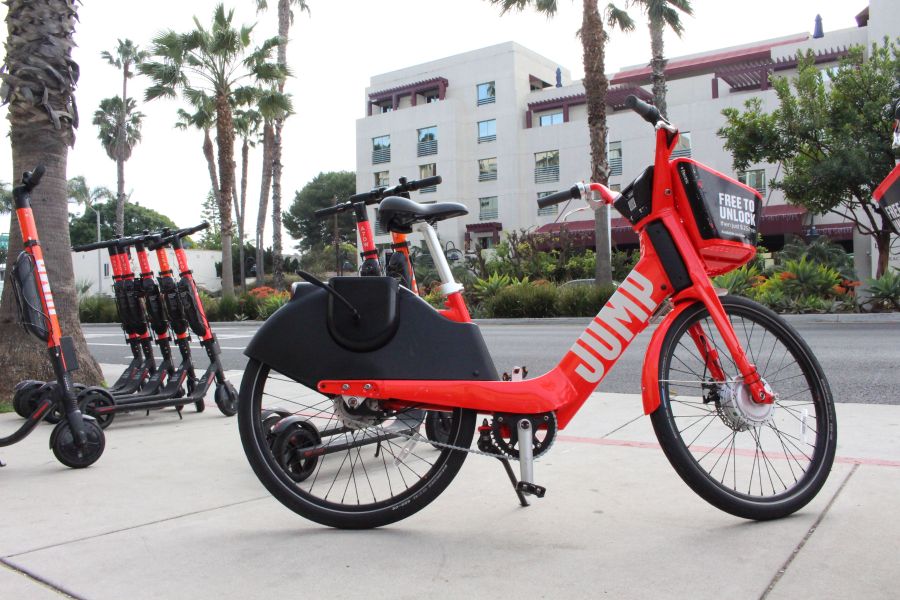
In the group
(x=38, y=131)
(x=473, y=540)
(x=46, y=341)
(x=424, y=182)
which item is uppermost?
(x=38, y=131)

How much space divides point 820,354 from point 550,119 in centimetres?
3868

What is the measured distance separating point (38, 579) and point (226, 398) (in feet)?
11.2

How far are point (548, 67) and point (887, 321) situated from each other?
3913 centimetres

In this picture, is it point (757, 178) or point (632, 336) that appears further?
point (757, 178)

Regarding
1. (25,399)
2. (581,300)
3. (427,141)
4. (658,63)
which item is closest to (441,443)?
(25,399)

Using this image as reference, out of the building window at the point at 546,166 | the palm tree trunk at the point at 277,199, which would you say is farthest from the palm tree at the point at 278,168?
the building window at the point at 546,166

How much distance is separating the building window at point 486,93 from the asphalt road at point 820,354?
108 ft

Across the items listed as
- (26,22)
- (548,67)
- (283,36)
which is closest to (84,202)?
(548,67)

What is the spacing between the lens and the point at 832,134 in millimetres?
20062

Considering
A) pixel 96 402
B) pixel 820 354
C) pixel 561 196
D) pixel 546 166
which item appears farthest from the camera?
pixel 546 166

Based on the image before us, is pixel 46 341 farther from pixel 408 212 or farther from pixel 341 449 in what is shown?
pixel 408 212

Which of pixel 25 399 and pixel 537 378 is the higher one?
pixel 537 378

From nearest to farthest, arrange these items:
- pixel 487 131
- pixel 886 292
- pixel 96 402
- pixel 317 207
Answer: pixel 96 402, pixel 886 292, pixel 487 131, pixel 317 207

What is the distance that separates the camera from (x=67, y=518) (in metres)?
3.33
